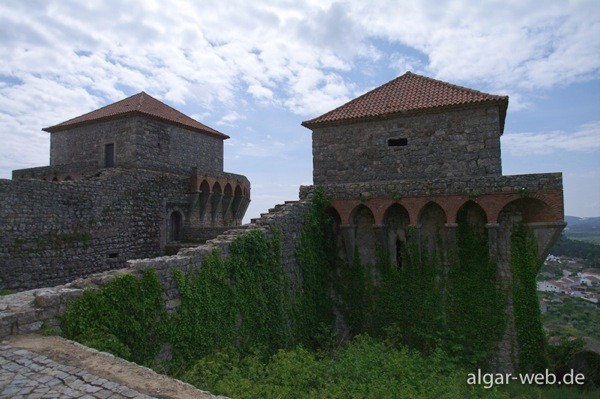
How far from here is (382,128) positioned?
14.0m

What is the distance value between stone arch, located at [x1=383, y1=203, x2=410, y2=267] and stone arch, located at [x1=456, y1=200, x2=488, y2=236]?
1.59m

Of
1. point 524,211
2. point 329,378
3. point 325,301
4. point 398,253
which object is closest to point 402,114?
point 398,253

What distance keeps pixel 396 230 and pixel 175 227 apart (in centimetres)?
1151

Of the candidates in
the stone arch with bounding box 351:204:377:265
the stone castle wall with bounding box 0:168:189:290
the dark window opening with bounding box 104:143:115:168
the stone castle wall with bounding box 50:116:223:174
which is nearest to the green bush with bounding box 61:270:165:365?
the stone arch with bounding box 351:204:377:265

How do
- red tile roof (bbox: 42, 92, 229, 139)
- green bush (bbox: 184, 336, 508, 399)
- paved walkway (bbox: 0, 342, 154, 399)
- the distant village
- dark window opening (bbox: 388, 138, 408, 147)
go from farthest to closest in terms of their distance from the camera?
the distant village → red tile roof (bbox: 42, 92, 229, 139) → dark window opening (bbox: 388, 138, 408, 147) → green bush (bbox: 184, 336, 508, 399) → paved walkway (bbox: 0, 342, 154, 399)

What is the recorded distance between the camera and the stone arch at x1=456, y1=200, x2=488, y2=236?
38.8ft

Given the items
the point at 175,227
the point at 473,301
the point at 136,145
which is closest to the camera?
the point at 473,301

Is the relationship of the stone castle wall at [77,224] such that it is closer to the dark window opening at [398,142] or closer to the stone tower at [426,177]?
the stone tower at [426,177]

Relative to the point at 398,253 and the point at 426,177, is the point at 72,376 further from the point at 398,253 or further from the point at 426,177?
the point at 426,177

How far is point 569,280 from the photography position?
61688 mm

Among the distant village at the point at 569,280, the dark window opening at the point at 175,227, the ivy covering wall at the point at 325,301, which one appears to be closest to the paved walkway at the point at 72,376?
the ivy covering wall at the point at 325,301

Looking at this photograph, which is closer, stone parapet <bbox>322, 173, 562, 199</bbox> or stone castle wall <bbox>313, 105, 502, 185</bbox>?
stone parapet <bbox>322, 173, 562, 199</bbox>

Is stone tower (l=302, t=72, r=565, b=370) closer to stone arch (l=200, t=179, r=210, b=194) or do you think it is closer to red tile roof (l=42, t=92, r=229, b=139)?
stone arch (l=200, t=179, r=210, b=194)

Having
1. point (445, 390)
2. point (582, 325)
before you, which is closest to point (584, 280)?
point (582, 325)
